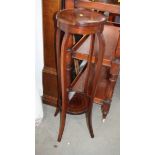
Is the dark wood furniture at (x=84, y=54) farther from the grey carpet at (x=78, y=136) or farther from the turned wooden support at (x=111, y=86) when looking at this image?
the grey carpet at (x=78, y=136)

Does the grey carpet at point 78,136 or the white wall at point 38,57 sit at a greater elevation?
the white wall at point 38,57

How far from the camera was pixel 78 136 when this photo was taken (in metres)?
1.71

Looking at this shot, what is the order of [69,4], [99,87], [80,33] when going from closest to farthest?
[80,33] < [69,4] < [99,87]

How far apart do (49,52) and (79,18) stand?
1.79 ft

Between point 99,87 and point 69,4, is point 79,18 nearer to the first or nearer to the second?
point 69,4

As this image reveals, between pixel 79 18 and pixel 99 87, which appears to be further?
pixel 99 87

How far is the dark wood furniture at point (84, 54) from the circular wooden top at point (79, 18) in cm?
12

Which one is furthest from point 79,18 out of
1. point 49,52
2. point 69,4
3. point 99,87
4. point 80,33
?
point 99,87

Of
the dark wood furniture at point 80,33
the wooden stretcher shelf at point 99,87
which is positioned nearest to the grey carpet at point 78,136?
the dark wood furniture at point 80,33

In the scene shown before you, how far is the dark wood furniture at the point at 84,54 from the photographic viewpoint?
1.54 metres

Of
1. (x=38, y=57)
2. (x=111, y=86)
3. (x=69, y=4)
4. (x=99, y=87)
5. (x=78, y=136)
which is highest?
(x=69, y=4)

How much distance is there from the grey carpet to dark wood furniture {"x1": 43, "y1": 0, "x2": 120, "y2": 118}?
0.33 ft
